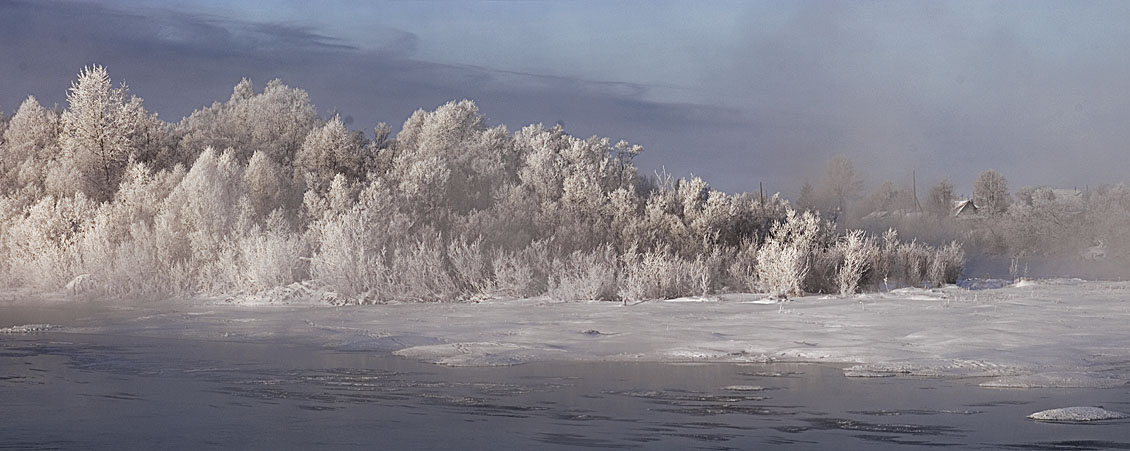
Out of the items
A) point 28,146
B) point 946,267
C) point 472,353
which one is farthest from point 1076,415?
point 28,146

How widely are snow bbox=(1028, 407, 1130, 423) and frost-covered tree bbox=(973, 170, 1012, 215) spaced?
1621 inches

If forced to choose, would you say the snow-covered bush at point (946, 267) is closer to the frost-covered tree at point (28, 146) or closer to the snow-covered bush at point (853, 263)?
the snow-covered bush at point (853, 263)

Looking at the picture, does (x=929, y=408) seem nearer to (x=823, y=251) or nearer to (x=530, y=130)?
(x=823, y=251)

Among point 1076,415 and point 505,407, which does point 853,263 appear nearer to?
point 1076,415

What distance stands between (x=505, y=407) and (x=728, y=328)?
16.6ft

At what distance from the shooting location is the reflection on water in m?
5.90

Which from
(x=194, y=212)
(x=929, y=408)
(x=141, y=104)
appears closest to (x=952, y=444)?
(x=929, y=408)

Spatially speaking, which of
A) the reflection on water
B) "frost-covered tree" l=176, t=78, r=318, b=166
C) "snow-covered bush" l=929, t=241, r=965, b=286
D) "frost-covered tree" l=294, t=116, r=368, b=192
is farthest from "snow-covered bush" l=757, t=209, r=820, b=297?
"frost-covered tree" l=176, t=78, r=318, b=166

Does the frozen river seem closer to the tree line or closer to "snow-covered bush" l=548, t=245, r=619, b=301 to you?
"snow-covered bush" l=548, t=245, r=619, b=301

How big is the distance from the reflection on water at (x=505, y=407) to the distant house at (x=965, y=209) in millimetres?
41444

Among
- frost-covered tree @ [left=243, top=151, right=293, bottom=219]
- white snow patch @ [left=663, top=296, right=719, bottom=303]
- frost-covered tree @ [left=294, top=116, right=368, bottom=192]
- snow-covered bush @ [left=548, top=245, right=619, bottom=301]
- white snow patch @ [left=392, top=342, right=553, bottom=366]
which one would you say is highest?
frost-covered tree @ [left=294, top=116, right=368, bottom=192]

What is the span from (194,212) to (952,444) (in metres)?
17.1

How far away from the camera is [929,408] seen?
690 cm

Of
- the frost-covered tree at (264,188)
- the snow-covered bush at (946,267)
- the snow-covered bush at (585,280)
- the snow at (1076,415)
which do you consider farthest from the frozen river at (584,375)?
the frost-covered tree at (264,188)
